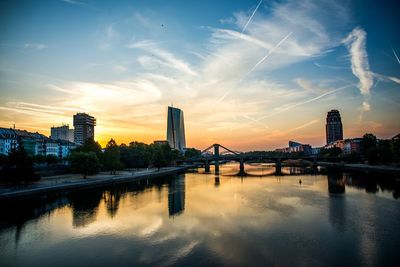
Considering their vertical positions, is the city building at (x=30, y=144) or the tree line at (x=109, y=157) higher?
the city building at (x=30, y=144)

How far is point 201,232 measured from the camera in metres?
20.3

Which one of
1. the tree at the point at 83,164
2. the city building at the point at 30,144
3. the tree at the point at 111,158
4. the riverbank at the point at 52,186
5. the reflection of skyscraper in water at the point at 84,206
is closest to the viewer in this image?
the reflection of skyscraper in water at the point at 84,206

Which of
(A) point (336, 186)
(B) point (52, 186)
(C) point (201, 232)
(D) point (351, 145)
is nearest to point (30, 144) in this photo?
(B) point (52, 186)

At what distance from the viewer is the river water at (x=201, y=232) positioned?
599 inches

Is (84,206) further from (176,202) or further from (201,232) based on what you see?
(201,232)

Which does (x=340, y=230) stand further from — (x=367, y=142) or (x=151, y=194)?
(x=367, y=142)

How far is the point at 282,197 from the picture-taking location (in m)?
35.5

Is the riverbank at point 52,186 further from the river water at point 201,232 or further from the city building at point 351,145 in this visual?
the city building at point 351,145

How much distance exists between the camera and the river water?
15227 mm

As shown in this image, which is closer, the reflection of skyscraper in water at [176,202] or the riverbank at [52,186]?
the reflection of skyscraper in water at [176,202]

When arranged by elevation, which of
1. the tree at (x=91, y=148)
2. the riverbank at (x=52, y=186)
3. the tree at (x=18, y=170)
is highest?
the tree at (x=91, y=148)

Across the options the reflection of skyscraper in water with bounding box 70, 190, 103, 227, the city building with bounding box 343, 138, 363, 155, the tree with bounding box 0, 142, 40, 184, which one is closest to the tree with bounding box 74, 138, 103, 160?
the reflection of skyscraper in water with bounding box 70, 190, 103, 227

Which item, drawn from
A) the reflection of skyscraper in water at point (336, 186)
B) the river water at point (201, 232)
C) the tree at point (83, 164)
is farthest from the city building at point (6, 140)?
the reflection of skyscraper in water at point (336, 186)

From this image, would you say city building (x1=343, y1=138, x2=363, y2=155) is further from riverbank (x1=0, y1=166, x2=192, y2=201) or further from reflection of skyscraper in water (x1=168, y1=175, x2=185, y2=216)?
reflection of skyscraper in water (x1=168, y1=175, x2=185, y2=216)
